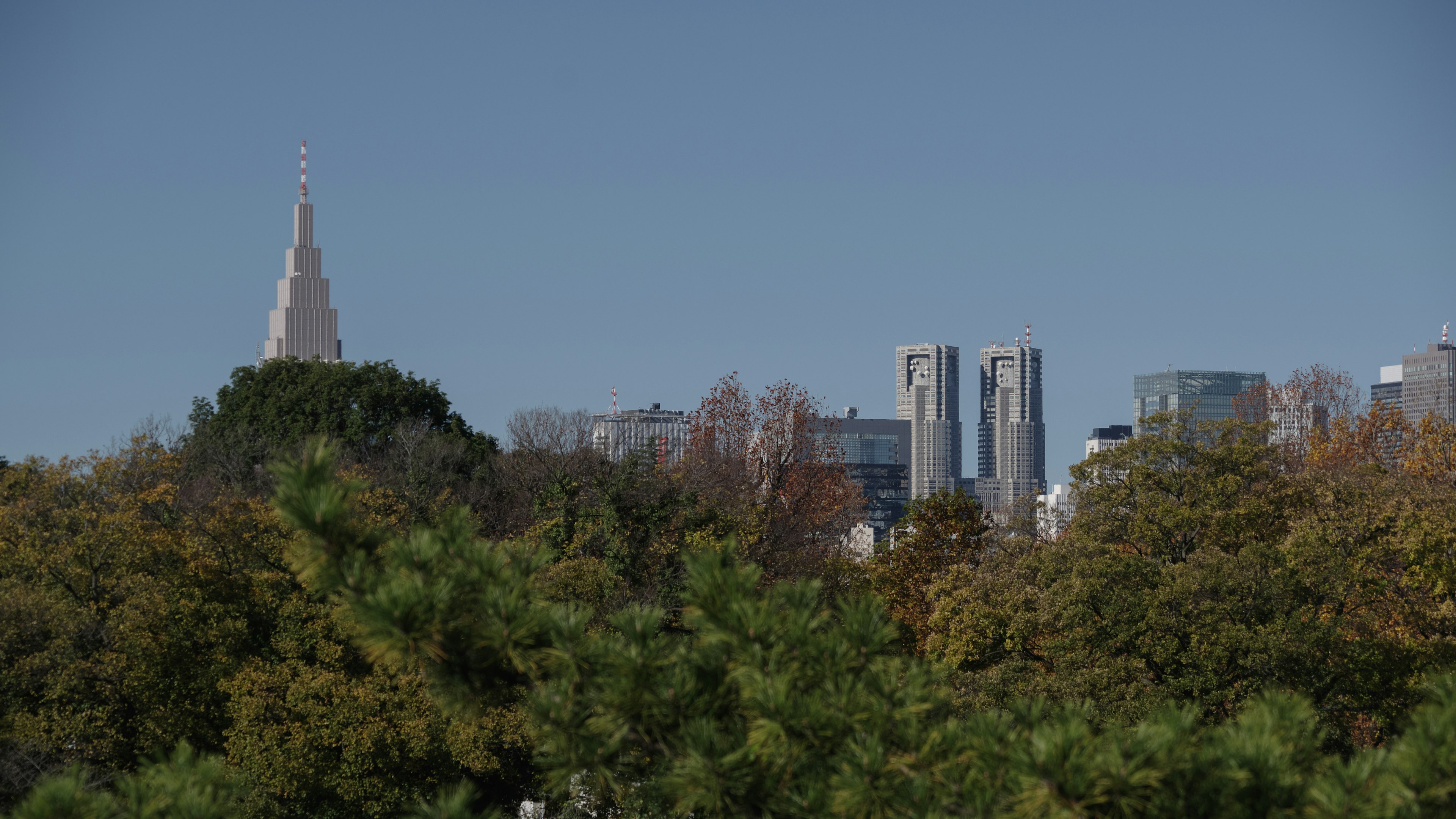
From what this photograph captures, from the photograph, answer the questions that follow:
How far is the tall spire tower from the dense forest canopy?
4602 inches

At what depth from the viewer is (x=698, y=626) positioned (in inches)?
197

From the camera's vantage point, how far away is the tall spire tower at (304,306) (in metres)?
169

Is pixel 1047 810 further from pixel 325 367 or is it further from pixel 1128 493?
pixel 325 367

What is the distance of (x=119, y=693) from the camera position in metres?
23.0

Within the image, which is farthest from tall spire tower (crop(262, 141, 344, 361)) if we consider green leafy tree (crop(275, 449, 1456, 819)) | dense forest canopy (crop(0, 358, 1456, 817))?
green leafy tree (crop(275, 449, 1456, 819))

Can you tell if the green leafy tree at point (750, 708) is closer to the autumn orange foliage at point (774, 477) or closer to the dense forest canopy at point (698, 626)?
the dense forest canopy at point (698, 626)

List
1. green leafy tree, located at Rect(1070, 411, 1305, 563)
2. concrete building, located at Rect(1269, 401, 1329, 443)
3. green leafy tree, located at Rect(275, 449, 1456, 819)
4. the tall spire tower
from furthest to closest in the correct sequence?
the tall spire tower
concrete building, located at Rect(1269, 401, 1329, 443)
green leafy tree, located at Rect(1070, 411, 1305, 563)
green leafy tree, located at Rect(275, 449, 1456, 819)

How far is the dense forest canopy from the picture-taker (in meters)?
4.43

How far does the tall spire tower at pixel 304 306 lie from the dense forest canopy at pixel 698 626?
384ft

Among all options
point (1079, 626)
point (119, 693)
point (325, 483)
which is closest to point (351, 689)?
point (119, 693)

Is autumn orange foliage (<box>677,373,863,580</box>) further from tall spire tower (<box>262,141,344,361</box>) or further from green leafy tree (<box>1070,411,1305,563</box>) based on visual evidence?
tall spire tower (<box>262,141,344,361</box>)

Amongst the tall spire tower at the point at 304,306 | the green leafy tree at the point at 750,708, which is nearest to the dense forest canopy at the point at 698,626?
the green leafy tree at the point at 750,708

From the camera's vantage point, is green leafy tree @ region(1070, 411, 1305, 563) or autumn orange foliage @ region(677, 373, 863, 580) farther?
autumn orange foliage @ region(677, 373, 863, 580)

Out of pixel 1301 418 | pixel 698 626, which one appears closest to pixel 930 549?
pixel 698 626
